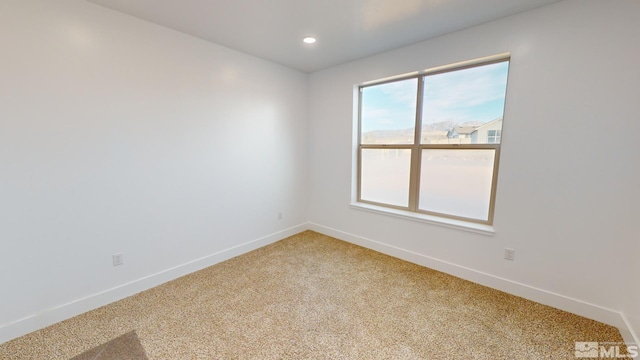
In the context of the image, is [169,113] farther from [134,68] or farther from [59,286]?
[59,286]

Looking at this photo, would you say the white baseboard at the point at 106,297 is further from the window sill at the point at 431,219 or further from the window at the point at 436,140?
the window at the point at 436,140

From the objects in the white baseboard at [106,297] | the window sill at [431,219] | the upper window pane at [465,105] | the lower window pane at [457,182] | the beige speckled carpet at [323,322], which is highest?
the upper window pane at [465,105]

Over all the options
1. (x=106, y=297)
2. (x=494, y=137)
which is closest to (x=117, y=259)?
(x=106, y=297)

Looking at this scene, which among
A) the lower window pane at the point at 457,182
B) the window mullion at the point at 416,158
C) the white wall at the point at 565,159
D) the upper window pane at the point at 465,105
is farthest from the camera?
the window mullion at the point at 416,158

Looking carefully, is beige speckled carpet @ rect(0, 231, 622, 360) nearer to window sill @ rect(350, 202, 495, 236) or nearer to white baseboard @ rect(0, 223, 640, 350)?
white baseboard @ rect(0, 223, 640, 350)

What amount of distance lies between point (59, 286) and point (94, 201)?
0.70 metres

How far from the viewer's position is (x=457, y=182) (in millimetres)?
2707

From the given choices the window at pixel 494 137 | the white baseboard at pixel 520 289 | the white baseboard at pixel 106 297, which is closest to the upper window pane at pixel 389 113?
the window at pixel 494 137

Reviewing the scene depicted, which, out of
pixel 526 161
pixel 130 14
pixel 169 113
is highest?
pixel 130 14

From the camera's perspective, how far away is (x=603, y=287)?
6.37ft

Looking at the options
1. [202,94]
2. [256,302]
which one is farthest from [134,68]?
[256,302]

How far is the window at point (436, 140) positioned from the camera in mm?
2471

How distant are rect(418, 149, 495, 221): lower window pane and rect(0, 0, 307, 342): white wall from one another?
2.20m

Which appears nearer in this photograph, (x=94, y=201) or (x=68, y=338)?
(x=68, y=338)
